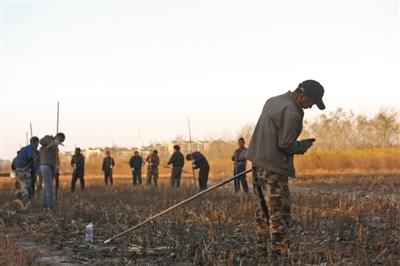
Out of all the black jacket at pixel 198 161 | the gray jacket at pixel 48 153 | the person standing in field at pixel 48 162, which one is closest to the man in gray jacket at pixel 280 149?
the person standing in field at pixel 48 162

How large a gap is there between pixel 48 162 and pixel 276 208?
26.7 feet

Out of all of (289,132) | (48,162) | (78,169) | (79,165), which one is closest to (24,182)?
(48,162)

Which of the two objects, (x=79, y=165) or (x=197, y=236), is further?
(x=79, y=165)

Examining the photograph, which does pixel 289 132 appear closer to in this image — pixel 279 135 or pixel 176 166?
pixel 279 135

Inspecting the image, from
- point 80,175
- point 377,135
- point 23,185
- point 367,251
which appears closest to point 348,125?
point 377,135

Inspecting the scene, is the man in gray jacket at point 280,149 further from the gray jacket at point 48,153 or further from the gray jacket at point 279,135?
the gray jacket at point 48,153

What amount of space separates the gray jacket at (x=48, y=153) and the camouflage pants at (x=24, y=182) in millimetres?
1401

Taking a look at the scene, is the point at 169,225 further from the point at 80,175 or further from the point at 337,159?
the point at 337,159

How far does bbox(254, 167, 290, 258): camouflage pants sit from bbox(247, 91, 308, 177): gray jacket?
106 mm

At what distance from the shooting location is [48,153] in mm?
12844

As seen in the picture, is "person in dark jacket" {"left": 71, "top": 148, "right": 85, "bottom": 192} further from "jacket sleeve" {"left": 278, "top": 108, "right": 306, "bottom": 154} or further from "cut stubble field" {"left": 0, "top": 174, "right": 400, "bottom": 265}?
"jacket sleeve" {"left": 278, "top": 108, "right": 306, "bottom": 154}

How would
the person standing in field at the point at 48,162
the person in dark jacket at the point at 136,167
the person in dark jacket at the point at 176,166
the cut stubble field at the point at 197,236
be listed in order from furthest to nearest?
the person in dark jacket at the point at 136,167 < the person in dark jacket at the point at 176,166 < the person standing in field at the point at 48,162 < the cut stubble field at the point at 197,236

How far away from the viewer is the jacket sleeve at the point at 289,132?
582 cm

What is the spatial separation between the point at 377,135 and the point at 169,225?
2128 inches
